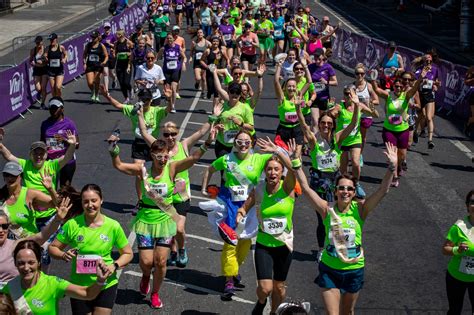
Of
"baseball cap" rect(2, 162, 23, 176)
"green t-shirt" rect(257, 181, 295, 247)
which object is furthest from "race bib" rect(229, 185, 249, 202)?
"baseball cap" rect(2, 162, 23, 176)

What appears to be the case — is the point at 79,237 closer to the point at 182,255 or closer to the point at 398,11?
the point at 182,255

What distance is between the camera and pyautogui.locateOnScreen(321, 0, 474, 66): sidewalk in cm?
3928

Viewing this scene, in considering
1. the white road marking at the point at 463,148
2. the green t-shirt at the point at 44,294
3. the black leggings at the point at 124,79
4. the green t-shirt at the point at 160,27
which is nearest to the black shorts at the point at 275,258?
the green t-shirt at the point at 44,294

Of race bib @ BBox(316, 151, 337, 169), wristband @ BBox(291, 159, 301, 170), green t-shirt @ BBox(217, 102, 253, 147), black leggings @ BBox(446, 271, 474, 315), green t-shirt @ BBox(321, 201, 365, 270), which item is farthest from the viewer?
green t-shirt @ BBox(217, 102, 253, 147)

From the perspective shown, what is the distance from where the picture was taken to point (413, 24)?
161 ft

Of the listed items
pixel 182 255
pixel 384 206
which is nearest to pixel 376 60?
pixel 384 206

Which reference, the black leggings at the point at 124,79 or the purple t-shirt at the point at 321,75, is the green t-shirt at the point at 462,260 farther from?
the black leggings at the point at 124,79

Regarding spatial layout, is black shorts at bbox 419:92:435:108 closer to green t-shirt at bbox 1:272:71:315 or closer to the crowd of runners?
the crowd of runners

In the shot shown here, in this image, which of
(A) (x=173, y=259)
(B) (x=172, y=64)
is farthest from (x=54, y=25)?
(A) (x=173, y=259)

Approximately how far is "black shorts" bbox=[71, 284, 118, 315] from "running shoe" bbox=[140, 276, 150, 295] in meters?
1.99

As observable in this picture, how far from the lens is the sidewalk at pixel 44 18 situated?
1588 inches

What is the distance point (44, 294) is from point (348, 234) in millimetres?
3024

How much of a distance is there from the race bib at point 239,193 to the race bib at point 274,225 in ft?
4.31

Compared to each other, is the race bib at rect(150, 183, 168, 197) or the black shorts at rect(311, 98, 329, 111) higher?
the race bib at rect(150, 183, 168, 197)
